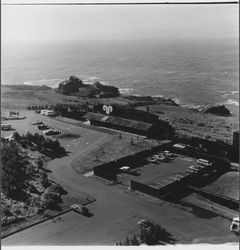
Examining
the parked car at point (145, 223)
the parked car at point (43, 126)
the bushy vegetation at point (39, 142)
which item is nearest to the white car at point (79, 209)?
the parked car at point (145, 223)

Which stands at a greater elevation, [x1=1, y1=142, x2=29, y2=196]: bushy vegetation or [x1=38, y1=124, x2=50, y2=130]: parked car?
[x1=38, y1=124, x2=50, y2=130]: parked car

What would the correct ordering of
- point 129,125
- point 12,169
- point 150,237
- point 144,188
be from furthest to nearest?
point 129,125
point 12,169
point 144,188
point 150,237

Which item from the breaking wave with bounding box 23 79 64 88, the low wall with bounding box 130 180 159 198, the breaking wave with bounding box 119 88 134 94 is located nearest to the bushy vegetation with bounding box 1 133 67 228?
the breaking wave with bounding box 23 79 64 88

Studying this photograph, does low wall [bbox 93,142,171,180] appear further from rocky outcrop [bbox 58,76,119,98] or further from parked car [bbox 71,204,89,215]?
rocky outcrop [bbox 58,76,119,98]

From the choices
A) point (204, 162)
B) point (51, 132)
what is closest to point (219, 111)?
point (204, 162)

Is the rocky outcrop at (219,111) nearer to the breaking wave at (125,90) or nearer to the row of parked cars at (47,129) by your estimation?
the breaking wave at (125,90)

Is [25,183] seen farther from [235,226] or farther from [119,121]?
[235,226]
